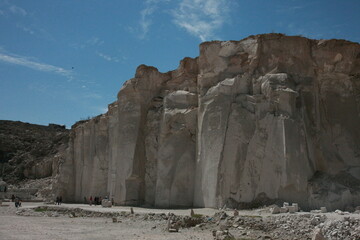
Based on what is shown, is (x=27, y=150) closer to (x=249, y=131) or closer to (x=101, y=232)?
(x=249, y=131)

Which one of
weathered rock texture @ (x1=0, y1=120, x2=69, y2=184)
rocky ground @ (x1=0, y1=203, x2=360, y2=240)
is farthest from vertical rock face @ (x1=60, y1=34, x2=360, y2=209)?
weathered rock texture @ (x1=0, y1=120, x2=69, y2=184)

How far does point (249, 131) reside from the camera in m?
22.5

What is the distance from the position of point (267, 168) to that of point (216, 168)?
2856 mm

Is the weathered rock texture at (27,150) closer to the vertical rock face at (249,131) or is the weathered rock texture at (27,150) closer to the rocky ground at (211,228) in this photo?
the vertical rock face at (249,131)

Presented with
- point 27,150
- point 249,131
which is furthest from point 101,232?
point 27,150

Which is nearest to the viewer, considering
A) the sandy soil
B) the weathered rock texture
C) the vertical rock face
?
the sandy soil

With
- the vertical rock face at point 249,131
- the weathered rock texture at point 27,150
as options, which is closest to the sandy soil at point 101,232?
the vertical rock face at point 249,131

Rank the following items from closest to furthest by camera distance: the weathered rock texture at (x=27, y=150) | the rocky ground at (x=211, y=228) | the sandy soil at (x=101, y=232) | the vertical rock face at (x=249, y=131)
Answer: the rocky ground at (x=211, y=228) → the sandy soil at (x=101, y=232) → the vertical rock face at (x=249, y=131) → the weathered rock texture at (x=27, y=150)

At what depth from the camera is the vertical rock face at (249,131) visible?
21.2m

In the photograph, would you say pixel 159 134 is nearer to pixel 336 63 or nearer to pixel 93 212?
pixel 93 212

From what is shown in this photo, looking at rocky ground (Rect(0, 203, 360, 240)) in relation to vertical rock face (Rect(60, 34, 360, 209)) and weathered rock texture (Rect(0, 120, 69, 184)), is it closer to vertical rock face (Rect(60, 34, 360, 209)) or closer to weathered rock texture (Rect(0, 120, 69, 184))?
vertical rock face (Rect(60, 34, 360, 209))

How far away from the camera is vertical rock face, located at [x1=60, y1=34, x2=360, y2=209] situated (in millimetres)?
21219

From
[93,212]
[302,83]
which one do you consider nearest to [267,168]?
[302,83]

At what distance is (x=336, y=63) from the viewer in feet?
78.4
